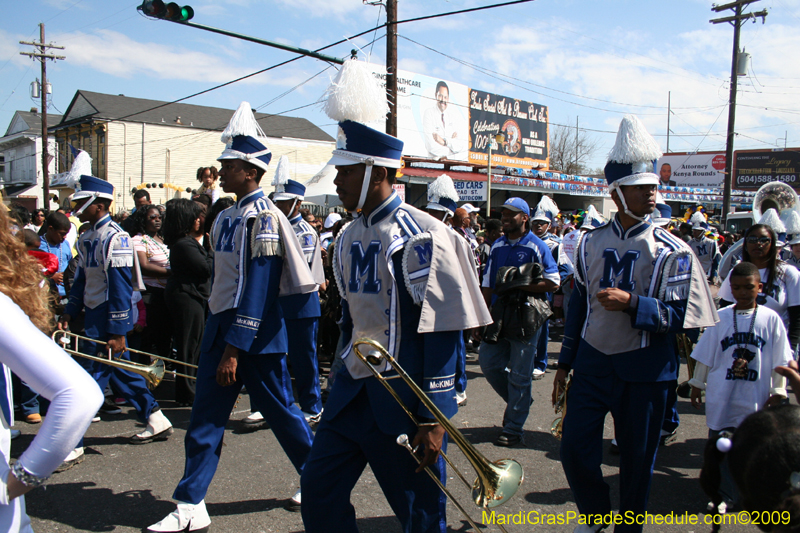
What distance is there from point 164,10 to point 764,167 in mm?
53685

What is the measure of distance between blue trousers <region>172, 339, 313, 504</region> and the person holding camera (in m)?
2.12

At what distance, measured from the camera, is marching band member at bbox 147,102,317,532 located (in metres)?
3.48

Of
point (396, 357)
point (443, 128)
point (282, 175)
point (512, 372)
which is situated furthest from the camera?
point (443, 128)

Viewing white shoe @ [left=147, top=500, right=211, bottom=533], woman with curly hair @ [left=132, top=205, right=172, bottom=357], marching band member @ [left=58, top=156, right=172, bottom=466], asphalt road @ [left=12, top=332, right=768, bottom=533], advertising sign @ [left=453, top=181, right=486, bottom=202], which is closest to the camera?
white shoe @ [left=147, top=500, right=211, bottom=533]

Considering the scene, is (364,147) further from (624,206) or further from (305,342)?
(305,342)

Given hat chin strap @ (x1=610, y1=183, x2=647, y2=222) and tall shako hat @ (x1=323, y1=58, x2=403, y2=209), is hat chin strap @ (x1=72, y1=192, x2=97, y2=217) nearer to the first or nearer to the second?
tall shako hat @ (x1=323, y1=58, x2=403, y2=209)

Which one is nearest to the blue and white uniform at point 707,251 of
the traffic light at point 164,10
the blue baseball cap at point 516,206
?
the blue baseball cap at point 516,206

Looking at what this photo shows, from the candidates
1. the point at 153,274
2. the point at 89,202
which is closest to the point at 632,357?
the point at 89,202

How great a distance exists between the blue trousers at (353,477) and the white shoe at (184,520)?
118 cm

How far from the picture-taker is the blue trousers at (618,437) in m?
3.16

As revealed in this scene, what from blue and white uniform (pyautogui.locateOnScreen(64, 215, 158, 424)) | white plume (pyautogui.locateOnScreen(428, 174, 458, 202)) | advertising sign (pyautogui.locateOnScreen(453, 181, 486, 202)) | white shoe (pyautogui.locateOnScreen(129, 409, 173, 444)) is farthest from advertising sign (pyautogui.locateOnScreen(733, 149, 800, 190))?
blue and white uniform (pyautogui.locateOnScreen(64, 215, 158, 424))

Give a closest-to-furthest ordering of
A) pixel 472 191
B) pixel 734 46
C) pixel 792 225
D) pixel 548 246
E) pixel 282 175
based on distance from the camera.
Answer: pixel 548 246 < pixel 792 225 < pixel 282 175 < pixel 472 191 < pixel 734 46

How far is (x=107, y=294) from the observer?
15.9ft

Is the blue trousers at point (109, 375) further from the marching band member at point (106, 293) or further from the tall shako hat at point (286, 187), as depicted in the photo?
the tall shako hat at point (286, 187)
